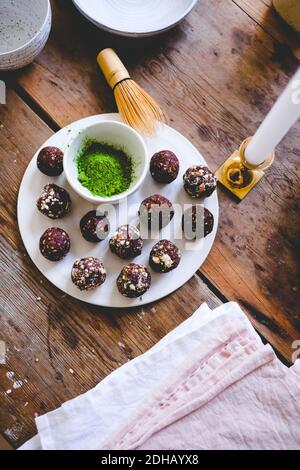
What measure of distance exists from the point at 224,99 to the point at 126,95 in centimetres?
20

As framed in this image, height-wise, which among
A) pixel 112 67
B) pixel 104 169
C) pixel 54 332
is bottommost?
pixel 54 332

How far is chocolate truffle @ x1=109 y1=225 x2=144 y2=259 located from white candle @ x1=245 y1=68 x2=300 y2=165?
0.79ft

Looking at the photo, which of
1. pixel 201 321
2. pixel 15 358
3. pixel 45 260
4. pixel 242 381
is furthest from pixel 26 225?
pixel 242 381

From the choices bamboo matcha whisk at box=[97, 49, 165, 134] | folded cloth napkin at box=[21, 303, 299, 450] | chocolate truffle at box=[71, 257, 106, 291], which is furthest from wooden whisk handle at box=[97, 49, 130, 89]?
folded cloth napkin at box=[21, 303, 299, 450]

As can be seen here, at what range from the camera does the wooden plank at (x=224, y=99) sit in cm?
95

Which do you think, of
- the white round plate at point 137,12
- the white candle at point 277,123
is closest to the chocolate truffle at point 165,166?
the white candle at point 277,123

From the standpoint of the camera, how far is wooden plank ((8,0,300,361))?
0.95 meters

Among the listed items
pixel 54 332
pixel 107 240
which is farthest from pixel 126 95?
pixel 54 332

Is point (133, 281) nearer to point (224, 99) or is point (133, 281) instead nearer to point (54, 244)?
point (54, 244)

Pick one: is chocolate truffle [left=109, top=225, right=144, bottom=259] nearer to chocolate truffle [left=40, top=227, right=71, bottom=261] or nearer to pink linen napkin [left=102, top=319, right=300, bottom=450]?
chocolate truffle [left=40, top=227, right=71, bottom=261]

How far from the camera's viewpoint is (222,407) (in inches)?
32.9

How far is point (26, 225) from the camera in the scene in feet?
3.03

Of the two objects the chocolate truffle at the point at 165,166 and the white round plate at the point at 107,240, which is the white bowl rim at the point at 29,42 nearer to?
the white round plate at the point at 107,240

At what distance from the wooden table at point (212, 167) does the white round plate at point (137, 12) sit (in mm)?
27
